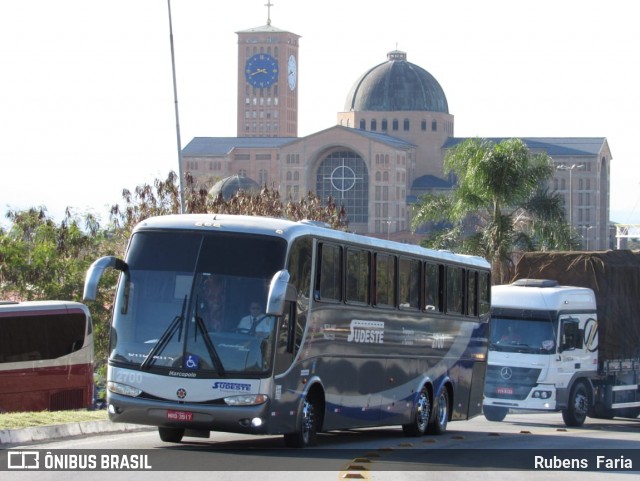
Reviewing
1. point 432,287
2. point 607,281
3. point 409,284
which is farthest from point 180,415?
point 607,281

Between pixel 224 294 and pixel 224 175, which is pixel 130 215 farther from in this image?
pixel 224 175

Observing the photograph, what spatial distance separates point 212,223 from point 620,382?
15.9 metres

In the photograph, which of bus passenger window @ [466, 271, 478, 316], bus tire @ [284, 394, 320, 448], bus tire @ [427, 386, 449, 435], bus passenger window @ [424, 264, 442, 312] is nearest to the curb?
bus tire @ [284, 394, 320, 448]

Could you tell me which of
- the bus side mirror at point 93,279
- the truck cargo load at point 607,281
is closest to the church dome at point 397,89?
the truck cargo load at point 607,281

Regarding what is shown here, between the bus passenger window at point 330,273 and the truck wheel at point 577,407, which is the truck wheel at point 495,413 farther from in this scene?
the bus passenger window at point 330,273

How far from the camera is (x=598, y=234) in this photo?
172 meters

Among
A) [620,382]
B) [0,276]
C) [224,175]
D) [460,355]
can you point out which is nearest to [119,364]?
[460,355]

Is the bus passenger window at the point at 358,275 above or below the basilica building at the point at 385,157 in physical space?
below

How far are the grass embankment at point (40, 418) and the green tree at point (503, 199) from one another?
26.5 metres

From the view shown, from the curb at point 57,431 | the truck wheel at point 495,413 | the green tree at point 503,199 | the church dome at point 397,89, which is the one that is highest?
the church dome at point 397,89

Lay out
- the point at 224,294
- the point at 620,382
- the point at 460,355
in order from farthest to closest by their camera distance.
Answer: the point at 620,382 < the point at 460,355 < the point at 224,294

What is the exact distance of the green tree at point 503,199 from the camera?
46188 mm

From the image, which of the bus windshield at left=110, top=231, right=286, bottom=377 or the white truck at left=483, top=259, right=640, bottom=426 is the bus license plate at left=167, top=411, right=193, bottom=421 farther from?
the white truck at left=483, top=259, right=640, bottom=426

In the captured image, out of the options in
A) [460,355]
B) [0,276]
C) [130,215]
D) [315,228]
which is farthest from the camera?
[130,215]
